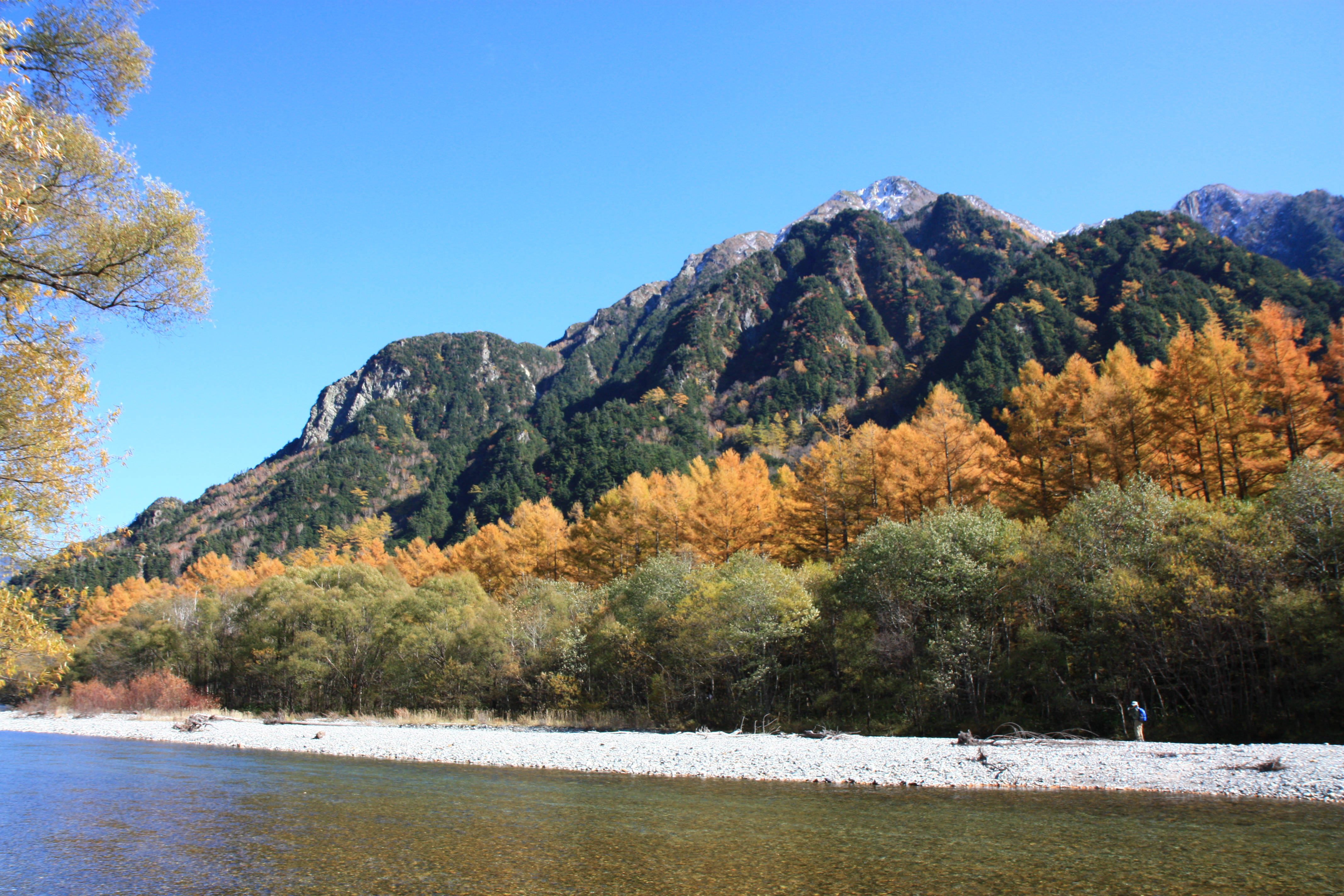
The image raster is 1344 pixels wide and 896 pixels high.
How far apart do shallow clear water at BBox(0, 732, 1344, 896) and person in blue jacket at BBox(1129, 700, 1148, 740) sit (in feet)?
19.3

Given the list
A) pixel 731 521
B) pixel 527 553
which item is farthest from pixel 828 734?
pixel 527 553

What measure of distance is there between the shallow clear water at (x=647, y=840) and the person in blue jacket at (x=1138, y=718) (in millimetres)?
5891

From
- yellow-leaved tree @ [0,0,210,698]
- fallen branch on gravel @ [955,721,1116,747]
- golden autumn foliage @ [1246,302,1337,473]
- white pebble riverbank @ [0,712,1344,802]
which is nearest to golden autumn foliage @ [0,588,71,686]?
yellow-leaved tree @ [0,0,210,698]

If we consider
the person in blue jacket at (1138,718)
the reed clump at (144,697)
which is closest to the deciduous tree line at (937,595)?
the person in blue jacket at (1138,718)

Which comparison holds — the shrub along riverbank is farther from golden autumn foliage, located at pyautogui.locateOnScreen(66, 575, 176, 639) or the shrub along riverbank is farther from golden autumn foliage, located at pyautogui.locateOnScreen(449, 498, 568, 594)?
golden autumn foliage, located at pyautogui.locateOnScreen(66, 575, 176, 639)

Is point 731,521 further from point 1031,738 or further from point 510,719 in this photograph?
point 1031,738

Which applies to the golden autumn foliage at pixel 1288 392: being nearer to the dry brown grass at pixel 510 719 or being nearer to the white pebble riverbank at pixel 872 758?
the white pebble riverbank at pixel 872 758

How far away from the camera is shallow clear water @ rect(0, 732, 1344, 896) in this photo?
10.2 meters

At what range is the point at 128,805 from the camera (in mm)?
16719

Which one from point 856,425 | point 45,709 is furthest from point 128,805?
point 856,425

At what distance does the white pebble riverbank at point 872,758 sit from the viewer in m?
16.8

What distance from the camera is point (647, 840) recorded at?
12.8 metres

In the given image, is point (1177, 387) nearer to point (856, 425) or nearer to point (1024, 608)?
point (1024, 608)

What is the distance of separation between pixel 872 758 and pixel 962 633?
7.55 metres
